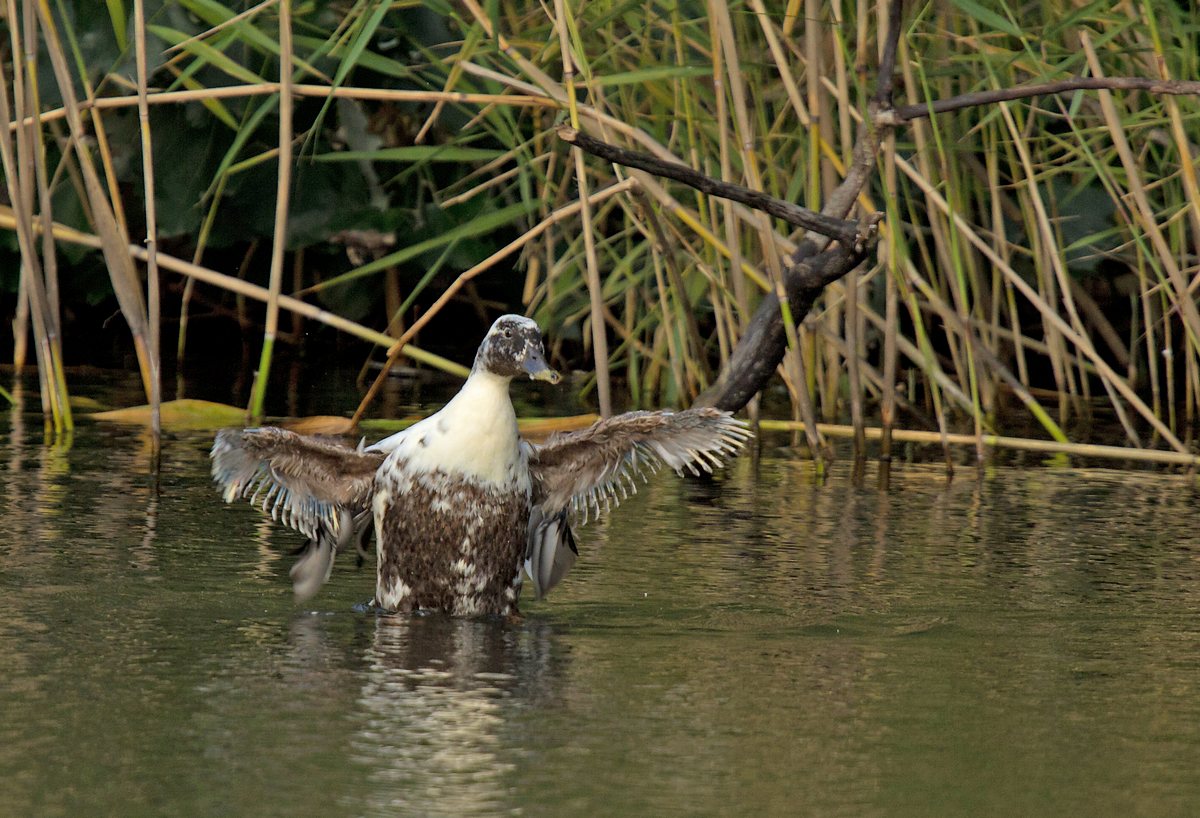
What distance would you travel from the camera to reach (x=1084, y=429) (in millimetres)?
7352

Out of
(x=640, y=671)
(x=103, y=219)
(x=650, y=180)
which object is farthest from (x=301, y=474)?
(x=650, y=180)

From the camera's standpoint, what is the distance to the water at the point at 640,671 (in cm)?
278

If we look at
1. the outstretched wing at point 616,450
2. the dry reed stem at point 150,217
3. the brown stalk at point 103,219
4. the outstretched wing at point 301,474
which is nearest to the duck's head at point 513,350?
the outstretched wing at point 616,450

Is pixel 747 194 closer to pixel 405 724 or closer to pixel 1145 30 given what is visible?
→ pixel 1145 30

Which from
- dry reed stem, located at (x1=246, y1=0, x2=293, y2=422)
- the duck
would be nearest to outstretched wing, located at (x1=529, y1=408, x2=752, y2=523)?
the duck

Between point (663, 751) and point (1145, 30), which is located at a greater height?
point (1145, 30)

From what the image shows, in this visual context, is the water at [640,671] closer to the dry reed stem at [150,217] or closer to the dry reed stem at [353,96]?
the dry reed stem at [150,217]

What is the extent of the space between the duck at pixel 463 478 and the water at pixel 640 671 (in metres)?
0.13

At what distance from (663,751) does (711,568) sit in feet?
5.45

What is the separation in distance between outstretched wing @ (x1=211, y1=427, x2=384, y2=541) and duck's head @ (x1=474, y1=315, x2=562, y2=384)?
0.36 meters

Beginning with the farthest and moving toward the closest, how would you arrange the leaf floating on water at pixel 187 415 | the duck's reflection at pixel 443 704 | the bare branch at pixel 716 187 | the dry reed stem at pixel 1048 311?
the leaf floating on water at pixel 187 415, the dry reed stem at pixel 1048 311, the bare branch at pixel 716 187, the duck's reflection at pixel 443 704

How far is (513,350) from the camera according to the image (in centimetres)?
428

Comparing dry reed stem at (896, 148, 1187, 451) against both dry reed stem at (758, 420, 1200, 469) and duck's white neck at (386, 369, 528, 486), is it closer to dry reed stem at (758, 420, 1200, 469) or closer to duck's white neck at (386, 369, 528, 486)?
dry reed stem at (758, 420, 1200, 469)

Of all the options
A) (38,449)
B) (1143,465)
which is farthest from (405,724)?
(1143,465)
